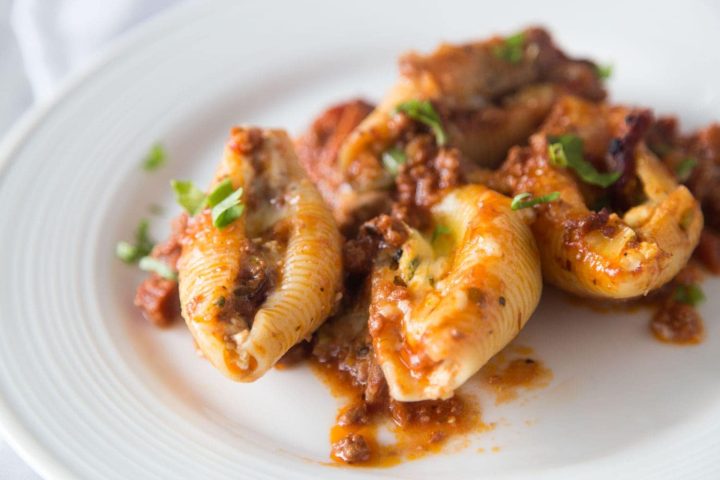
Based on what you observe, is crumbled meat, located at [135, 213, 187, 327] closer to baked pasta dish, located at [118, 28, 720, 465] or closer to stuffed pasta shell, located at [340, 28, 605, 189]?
baked pasta dish, located at [118, 28, 720, 465]

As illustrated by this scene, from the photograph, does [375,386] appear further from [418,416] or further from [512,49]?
[512,49]

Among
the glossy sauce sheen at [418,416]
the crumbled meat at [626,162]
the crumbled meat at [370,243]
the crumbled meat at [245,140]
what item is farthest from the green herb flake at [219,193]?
the crumbled meat at [626,162]

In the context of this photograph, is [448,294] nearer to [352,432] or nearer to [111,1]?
[352,432]

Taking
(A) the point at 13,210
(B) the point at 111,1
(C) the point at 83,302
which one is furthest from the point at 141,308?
(B) the point at 111,1

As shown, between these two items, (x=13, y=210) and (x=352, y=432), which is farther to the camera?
(x=13, y=210)

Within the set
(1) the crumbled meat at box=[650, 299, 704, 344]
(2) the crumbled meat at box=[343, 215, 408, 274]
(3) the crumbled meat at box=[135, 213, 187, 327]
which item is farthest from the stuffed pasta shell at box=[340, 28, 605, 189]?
(1) the crumbled meat at box=[650, 299, 704, 344]

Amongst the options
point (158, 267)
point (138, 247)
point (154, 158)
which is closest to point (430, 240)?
point (158, 267)

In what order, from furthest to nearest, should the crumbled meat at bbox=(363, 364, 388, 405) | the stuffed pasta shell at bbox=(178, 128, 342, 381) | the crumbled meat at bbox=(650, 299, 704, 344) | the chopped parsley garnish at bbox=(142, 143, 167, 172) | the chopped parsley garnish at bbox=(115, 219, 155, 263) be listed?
the chopped parsley garnish at bbox=(142, 143, 167, 172), the chopped parsley garnish at bbox=(115, 219, 155, 263), the crumbled meat at bbox=(650, 299, 704, 344), the crumbled meat at bbox=(363, 364, 388, 405), the stuffed pasta shell at bbox=(178, 128, 342, 381)
